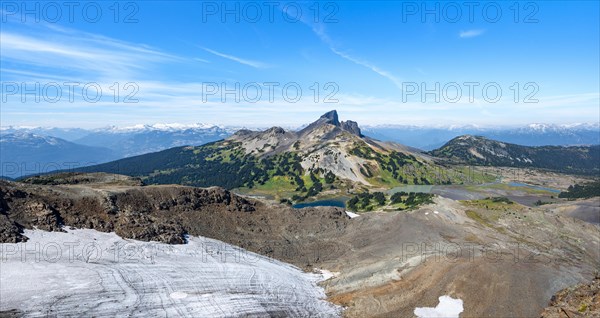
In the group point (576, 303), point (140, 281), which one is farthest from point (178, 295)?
point (576, 303)

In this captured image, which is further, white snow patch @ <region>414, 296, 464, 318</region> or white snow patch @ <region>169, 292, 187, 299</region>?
white snow patch @ <region>414, 296, 464, 318</region>

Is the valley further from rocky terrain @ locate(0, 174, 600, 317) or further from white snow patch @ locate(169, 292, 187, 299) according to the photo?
rocky terrain @ locate(0, 174, 600, 317)

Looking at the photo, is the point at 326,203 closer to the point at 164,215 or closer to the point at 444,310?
the point at 164,215

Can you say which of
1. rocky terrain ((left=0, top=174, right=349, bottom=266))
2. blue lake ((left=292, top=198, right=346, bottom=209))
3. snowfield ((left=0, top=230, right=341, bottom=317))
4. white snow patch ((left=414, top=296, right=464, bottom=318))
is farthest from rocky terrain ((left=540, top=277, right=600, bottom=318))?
blue lake ((left=292, top=198, right=346, bottom=209))

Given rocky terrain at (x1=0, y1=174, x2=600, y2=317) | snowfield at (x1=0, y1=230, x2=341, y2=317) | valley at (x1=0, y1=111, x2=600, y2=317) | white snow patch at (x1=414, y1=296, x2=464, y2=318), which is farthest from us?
rocky terrain at (x1=0, y1=174, x2=600, y2=317)

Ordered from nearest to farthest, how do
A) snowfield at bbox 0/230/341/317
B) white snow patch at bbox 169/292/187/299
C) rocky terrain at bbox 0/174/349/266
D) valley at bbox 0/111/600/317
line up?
snowfield at bbox 0/230/341/317 < white snow patch at bbox 169/292/187/299 < valley at bbox 0/111/600/317 < rocky terrain at bbox 0/174/349/266

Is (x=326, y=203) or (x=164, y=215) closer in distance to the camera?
(x=164, y=215)

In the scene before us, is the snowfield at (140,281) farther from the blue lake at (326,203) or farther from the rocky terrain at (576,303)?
the blue lake at (326,203)
